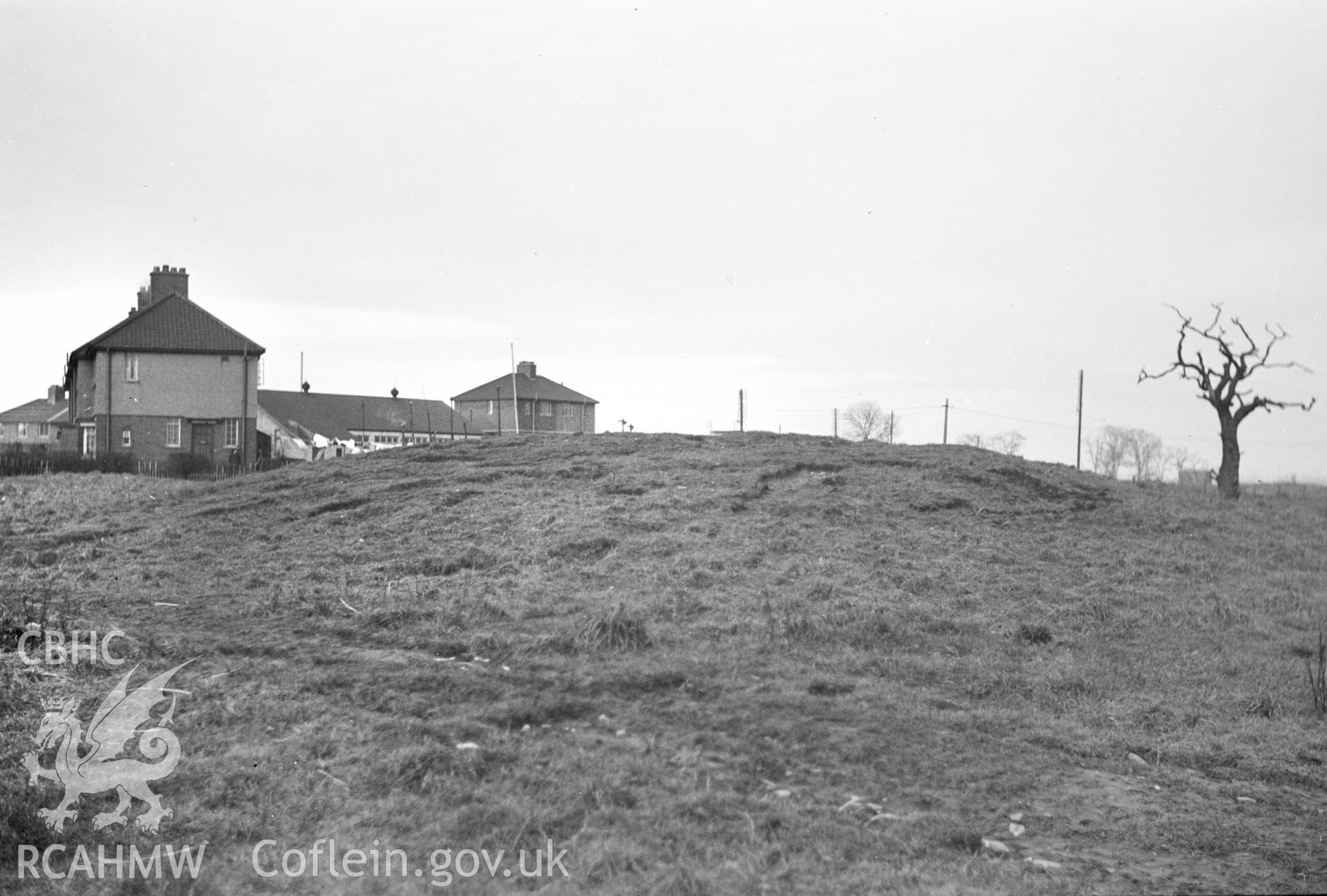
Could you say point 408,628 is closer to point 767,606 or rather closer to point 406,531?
point 767,606

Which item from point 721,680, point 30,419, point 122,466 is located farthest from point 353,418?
point 721,680

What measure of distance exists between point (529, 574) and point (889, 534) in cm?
469

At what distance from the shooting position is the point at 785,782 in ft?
18.2

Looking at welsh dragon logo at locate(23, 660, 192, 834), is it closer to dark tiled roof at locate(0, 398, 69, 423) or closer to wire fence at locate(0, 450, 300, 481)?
wire fence at locate(0, 450, 300, 481)

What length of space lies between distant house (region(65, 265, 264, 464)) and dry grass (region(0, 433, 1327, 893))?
24.2 meters

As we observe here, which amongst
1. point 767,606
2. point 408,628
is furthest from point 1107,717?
point 408,628

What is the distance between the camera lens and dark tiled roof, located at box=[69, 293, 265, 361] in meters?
37.6

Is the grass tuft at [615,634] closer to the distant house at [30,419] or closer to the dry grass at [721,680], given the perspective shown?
the dry grass at [721,680]

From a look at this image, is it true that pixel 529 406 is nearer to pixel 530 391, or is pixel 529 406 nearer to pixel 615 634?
pixel 530 391

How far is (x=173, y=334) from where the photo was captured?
38125mm

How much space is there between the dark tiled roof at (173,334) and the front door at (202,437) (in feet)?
8.65

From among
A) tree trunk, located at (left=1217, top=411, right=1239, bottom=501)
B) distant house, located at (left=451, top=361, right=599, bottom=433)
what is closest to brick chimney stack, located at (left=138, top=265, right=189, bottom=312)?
distant house, located at (left=451, top=361, right=599, bottom=433)

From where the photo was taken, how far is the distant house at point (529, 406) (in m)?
61.6

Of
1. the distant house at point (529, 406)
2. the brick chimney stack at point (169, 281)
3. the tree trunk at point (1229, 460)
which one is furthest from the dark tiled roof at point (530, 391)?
the tree trunk at point (1229, 460)
